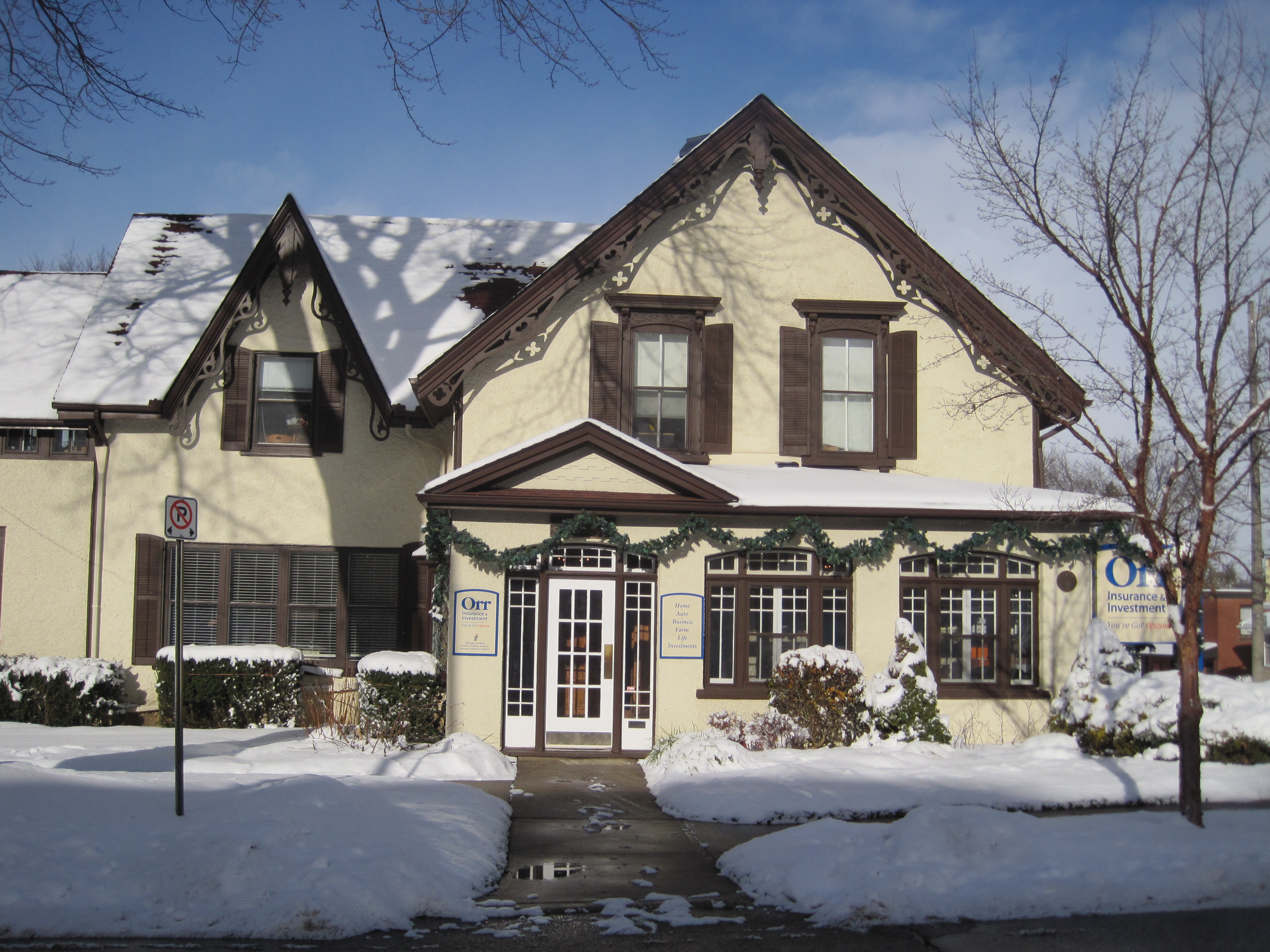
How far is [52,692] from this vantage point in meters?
13.3

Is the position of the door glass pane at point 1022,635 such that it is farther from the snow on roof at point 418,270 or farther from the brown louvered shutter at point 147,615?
the brown louvered shutter at point 147,615

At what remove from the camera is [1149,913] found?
688cm

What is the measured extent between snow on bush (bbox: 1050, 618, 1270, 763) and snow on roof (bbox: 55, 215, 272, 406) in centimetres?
1220

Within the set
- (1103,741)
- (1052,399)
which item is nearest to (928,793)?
(1103,741)

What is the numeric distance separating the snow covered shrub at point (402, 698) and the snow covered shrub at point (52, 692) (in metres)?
3.69

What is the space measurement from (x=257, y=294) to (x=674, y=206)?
19.7 feet

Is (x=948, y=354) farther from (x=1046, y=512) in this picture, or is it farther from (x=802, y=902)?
(x=802, y=902)

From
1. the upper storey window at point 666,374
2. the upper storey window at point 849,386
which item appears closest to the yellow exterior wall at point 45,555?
the upper storey window at point 666,374

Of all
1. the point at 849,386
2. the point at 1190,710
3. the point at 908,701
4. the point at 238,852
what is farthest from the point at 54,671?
the point at 1190,710

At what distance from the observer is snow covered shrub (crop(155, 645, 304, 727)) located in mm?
13414

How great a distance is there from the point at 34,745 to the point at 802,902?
8.72 metres

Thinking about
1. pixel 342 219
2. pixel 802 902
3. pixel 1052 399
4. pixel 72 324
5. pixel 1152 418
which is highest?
pixel 342 219

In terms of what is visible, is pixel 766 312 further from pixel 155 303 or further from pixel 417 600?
pixel 155 303

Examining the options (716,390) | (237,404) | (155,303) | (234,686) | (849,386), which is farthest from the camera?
(155,303)
